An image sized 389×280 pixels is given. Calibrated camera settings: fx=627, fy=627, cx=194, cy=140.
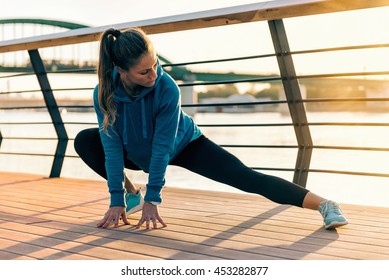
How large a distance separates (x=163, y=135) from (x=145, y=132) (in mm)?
82

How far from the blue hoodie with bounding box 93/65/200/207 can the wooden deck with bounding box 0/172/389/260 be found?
16 cm

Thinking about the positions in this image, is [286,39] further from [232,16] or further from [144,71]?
[144,71]

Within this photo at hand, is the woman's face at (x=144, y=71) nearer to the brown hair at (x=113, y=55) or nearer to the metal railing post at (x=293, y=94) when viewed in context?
the brown hair at (x=113, y=55)

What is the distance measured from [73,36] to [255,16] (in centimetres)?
115

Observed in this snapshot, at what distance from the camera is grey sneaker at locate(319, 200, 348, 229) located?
2031 mm

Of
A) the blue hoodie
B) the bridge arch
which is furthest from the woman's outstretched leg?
the bridge arch

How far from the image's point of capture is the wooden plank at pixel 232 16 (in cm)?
235

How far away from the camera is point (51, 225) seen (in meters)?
2.18

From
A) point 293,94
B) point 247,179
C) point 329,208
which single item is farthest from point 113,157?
point 293,94

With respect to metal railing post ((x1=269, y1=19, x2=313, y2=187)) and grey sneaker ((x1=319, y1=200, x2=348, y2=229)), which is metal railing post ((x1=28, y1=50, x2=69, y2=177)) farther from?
grey sneaker ((x1=319, y1=200, x2=348, y2=229))

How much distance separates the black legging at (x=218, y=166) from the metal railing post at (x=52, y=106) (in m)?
1.45

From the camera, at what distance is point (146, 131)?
2.12 m

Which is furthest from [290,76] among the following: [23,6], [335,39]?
[335,39]
